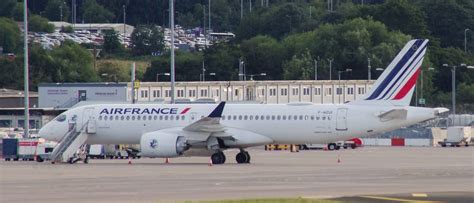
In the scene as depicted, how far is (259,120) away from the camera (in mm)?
66812

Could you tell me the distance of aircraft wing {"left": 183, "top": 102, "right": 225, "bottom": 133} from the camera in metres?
64.9

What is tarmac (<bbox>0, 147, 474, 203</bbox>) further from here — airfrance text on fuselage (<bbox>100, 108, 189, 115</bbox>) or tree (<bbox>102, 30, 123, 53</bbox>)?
tree (<bbox>102, 30, 123, 53</bbox>)

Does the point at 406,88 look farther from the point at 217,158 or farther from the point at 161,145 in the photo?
the point at 161,145

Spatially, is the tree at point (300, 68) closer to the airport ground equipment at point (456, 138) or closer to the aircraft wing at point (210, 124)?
the airport ground equipment at point (456, 138)

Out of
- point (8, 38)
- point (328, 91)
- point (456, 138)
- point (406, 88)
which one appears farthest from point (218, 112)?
point (8, 38)

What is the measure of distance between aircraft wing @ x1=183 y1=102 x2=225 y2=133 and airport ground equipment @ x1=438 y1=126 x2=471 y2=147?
38.8 m

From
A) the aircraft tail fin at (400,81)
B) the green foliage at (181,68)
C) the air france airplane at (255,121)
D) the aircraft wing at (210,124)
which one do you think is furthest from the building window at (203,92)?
the aircraft wing at (210,124)

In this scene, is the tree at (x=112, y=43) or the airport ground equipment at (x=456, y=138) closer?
the airport ground equipment at (x=456, y=138)

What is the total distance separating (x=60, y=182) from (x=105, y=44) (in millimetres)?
147864

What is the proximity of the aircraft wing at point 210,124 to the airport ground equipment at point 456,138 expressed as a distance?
3885cm

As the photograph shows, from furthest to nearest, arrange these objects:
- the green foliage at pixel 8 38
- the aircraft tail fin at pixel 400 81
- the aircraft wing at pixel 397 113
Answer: the green foliage at pixel 8 38 → the aircraft tail fin at pixel 400 81 → the aircraft wing at pixel 397 113

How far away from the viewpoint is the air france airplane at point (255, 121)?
65375 mm

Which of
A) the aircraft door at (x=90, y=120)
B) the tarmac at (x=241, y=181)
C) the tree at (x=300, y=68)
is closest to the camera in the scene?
the tarmac at (x=241, y=181)

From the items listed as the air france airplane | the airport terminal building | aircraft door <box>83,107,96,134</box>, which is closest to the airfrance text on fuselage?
the air france airplane
